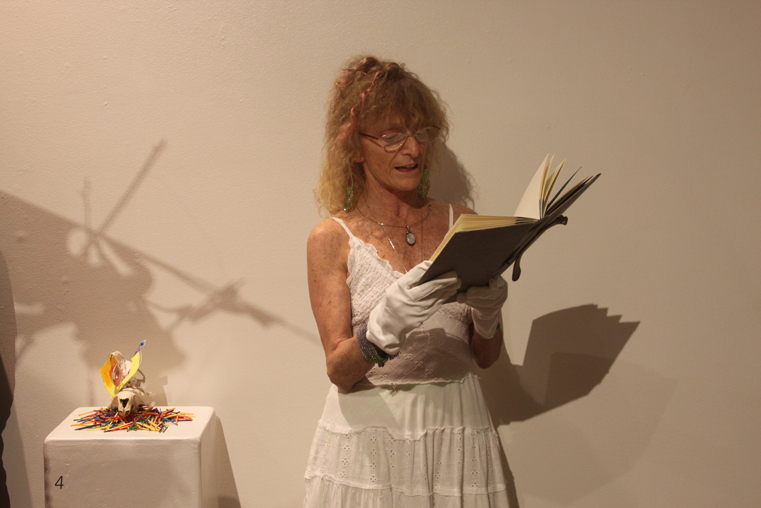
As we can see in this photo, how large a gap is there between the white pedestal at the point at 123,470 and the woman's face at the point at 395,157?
2.42 ft

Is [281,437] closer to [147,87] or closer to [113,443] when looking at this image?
[113,443]

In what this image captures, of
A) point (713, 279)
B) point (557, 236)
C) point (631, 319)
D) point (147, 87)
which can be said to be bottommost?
point (631, 319)

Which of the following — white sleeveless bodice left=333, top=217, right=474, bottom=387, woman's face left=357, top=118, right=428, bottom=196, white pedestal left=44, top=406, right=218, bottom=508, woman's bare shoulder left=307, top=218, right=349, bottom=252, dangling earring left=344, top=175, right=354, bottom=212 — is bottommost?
white pedestal left=44, top=406, right=218, bottom=508

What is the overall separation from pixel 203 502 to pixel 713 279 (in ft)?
4.83

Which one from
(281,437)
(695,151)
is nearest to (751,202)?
(695,151)

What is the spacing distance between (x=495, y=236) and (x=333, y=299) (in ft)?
1.36

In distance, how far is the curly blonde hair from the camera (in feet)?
4.36

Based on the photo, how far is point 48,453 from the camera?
4.66ft

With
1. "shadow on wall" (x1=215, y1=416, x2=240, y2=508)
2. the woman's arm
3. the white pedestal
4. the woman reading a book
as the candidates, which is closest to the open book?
the woman reading a book

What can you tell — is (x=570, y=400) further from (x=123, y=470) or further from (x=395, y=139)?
(x=123, y=470)

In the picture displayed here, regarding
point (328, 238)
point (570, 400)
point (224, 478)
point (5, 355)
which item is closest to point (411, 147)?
point (328, 238)

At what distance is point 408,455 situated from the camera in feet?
4.26

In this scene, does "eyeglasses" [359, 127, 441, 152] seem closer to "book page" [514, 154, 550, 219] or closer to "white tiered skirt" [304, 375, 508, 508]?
"book page" [514, 154, 550, 219]

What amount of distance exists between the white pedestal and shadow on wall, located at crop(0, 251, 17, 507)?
Result: 0.33 metres
